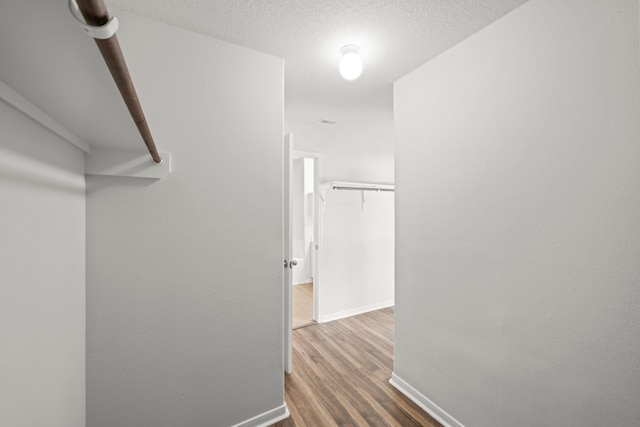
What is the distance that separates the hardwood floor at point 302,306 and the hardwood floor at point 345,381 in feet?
0.57

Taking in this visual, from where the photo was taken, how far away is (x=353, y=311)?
3.49 m

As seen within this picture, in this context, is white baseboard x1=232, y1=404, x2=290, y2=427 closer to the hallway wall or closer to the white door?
the white door

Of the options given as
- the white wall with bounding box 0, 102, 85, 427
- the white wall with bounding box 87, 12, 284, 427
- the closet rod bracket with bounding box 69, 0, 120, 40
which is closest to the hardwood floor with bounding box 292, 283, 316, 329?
the white wall with bounding box 87, 12, 284, 427

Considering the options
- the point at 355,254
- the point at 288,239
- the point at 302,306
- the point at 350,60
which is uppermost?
the point at 350,60

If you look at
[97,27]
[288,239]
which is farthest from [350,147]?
[97,27]

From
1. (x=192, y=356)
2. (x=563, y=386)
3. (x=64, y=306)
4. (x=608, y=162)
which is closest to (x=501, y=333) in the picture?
(x=563, y=386)

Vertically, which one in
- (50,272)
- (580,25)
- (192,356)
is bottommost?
(192,356)

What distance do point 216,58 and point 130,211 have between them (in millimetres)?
955

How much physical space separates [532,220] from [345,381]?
1.72 meters

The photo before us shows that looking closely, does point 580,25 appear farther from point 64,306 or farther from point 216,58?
point 64,306

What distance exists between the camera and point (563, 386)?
1200 millimetres

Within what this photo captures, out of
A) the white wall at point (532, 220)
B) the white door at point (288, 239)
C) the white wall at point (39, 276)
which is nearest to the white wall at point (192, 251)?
the white wall at point (39, 276)

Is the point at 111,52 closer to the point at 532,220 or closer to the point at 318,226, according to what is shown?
the point at 532,220

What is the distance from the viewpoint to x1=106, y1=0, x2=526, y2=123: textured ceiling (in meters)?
1.33
